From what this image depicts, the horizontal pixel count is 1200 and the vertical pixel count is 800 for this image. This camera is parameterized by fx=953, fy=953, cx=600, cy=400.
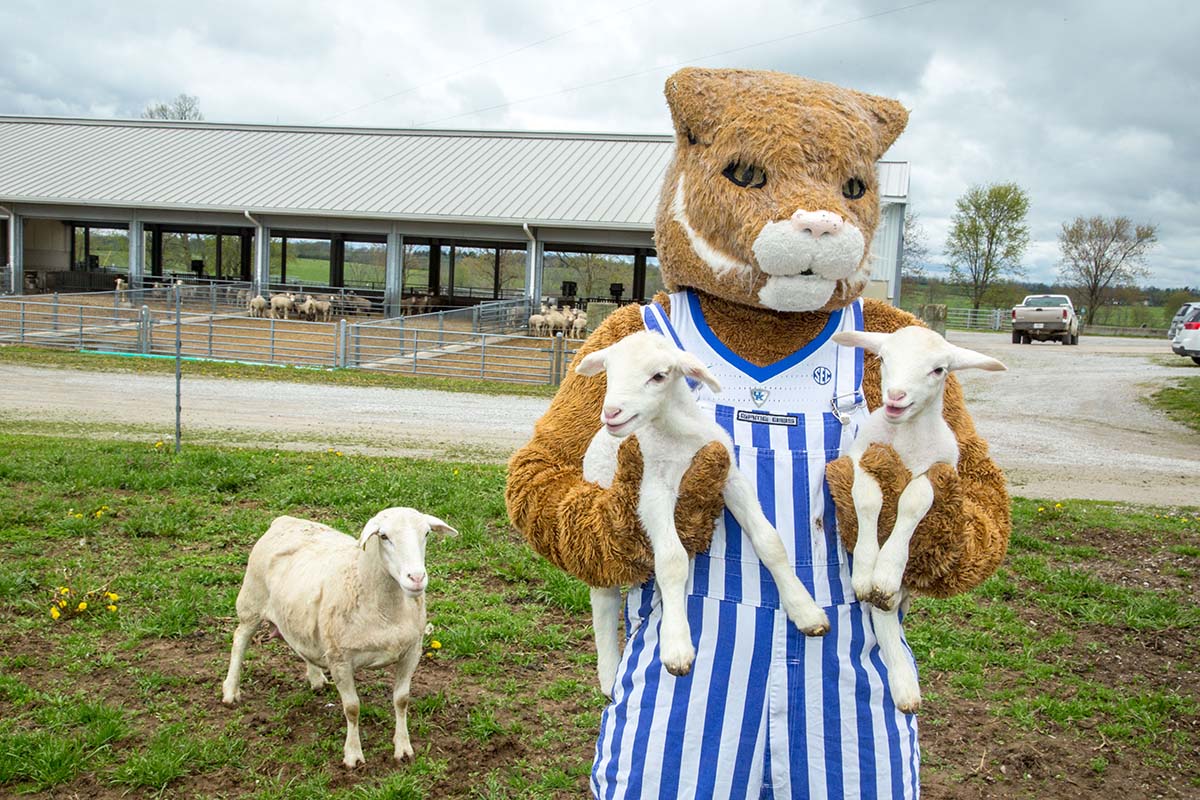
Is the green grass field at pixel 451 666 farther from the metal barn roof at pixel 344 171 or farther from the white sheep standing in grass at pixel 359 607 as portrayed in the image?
the metal barn roof at pixel 344 171

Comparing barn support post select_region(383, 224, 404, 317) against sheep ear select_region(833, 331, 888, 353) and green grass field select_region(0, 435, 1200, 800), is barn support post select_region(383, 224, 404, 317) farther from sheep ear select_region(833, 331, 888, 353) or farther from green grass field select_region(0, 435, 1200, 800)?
sheep ear select_region(833, 331, 888, 353)

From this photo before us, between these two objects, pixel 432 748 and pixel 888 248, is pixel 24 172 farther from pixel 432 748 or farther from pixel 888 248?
pixel 432 748

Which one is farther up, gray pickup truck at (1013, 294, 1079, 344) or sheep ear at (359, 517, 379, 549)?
gray pickup truck at (1013, 294, 1079, 344)

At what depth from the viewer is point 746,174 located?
7.33 feet

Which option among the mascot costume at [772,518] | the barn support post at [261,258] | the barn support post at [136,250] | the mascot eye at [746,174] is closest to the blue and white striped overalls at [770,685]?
the mascot costume at [772,518]

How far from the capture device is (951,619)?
222 inches

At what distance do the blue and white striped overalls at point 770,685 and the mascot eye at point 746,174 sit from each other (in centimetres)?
54

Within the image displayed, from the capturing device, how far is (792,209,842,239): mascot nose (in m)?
2.02

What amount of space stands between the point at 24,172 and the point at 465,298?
47.3 feet

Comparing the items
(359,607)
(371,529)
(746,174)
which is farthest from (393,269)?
(746,174)

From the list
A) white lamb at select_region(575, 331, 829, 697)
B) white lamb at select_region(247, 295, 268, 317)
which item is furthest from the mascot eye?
white lamb at select_region(247, 295, 268, 317)

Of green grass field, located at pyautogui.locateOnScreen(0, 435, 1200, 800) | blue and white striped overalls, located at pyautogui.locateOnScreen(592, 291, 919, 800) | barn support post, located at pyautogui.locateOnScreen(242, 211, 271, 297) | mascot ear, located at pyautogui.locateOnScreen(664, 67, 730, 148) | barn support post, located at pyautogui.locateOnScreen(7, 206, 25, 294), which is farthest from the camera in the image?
barn support post, located at pyautogui.locateOnScreen(7, 206, 25, 294)

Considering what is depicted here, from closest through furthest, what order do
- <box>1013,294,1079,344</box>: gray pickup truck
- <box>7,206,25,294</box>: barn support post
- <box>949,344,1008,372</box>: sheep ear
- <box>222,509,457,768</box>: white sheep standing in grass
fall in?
1. <box>949,344,1008,372</box>: sheep ear
2. <box>222,509,457,768</box>: white sheep standing in grass
3. <box>7,206,25,294</box>: barn support post
4. <box>1013,294,1079,344</box>: gray pickup truck

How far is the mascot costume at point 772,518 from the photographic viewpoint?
2.06 m
